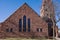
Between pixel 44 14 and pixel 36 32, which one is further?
pixel 44 14

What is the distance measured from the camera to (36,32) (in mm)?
→ 50625

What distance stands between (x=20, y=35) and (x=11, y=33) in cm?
265

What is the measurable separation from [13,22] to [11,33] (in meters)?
3.19

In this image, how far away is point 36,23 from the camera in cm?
5069

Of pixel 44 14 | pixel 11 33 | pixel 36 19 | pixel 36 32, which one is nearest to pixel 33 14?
pixel 36 19

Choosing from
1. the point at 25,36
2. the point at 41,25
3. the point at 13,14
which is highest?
the point at 13,14

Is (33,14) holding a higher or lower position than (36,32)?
higher

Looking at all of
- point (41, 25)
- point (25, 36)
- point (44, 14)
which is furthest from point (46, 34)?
point (44, 14)

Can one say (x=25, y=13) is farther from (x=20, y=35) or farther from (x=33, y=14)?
(x=20, y=35)

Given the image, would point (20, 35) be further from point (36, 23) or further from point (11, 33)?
point (36, 23)

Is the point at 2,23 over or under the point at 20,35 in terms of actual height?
over

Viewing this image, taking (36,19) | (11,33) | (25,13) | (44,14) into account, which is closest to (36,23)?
(36,19)

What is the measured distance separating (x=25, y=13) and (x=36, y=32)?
6.42 m

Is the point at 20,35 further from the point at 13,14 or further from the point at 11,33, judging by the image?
the point at 13,14
